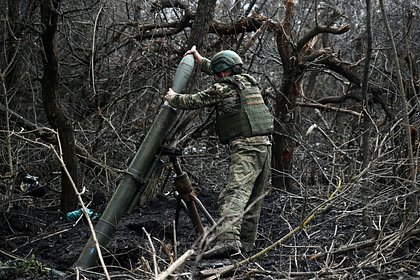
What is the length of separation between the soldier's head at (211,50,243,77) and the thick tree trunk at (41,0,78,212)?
→ 6.19 ft

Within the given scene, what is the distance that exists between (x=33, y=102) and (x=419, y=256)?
6056 mm

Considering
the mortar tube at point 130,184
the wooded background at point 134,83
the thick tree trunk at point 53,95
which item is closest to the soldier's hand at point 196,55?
the mortar tube at point 130,184

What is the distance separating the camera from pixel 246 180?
6.79 metres

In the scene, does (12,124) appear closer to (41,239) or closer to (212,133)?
(41,239)

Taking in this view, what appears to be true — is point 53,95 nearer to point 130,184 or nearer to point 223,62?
point 130,184

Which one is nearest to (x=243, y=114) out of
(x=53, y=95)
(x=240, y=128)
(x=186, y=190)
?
(x=240, y=128)

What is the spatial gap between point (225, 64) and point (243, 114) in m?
0.52

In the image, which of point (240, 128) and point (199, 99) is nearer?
point (199, 99)

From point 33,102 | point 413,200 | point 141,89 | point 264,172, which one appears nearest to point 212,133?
point 141,89

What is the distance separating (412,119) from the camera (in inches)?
289

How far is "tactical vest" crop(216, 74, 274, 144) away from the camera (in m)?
6.79

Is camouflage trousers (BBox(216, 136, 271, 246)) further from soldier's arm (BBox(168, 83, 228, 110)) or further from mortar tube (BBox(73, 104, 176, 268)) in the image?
mortar tube (BBox(73, 104, 176, 268))

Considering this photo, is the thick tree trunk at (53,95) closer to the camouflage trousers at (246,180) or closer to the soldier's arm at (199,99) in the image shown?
the soldier's arm at (199,99)

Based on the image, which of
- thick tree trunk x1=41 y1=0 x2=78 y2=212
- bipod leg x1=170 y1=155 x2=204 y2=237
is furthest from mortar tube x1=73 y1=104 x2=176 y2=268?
thick tree trunk x1=41 y1=0 x2=78 y2=212
